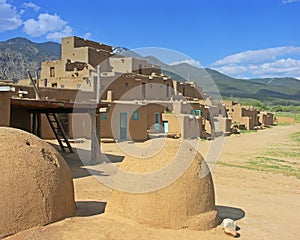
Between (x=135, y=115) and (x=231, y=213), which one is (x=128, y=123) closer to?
(x=135, y=115)

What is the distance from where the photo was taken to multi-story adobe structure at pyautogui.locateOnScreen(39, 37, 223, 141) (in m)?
25.4

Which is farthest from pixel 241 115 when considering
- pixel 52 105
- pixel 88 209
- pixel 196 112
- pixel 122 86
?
pixel 88 209

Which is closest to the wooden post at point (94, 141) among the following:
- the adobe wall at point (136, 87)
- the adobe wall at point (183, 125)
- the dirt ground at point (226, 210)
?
the dirt ground at point (226, 210)

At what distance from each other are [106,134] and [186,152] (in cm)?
1773

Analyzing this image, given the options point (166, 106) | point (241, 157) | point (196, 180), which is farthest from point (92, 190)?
point (166, 106)

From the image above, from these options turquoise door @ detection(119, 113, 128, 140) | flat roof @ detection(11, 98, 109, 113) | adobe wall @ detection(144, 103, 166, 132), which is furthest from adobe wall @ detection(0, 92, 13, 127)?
adobe wall @ detection(144, 103, 166, 132)

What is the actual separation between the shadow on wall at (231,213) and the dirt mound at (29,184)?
154 inches

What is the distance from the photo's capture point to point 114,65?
132 feet

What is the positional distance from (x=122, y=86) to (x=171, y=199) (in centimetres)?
2600

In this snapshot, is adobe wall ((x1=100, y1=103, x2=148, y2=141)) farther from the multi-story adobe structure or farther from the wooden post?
the wooden post

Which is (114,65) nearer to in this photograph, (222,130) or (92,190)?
(222,130)

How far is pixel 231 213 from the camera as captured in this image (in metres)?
8.75

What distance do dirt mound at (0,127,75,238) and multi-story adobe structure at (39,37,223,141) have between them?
537 inches

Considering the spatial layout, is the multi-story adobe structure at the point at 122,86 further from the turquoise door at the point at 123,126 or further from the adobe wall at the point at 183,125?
the adobe wall at the point at 183,125
